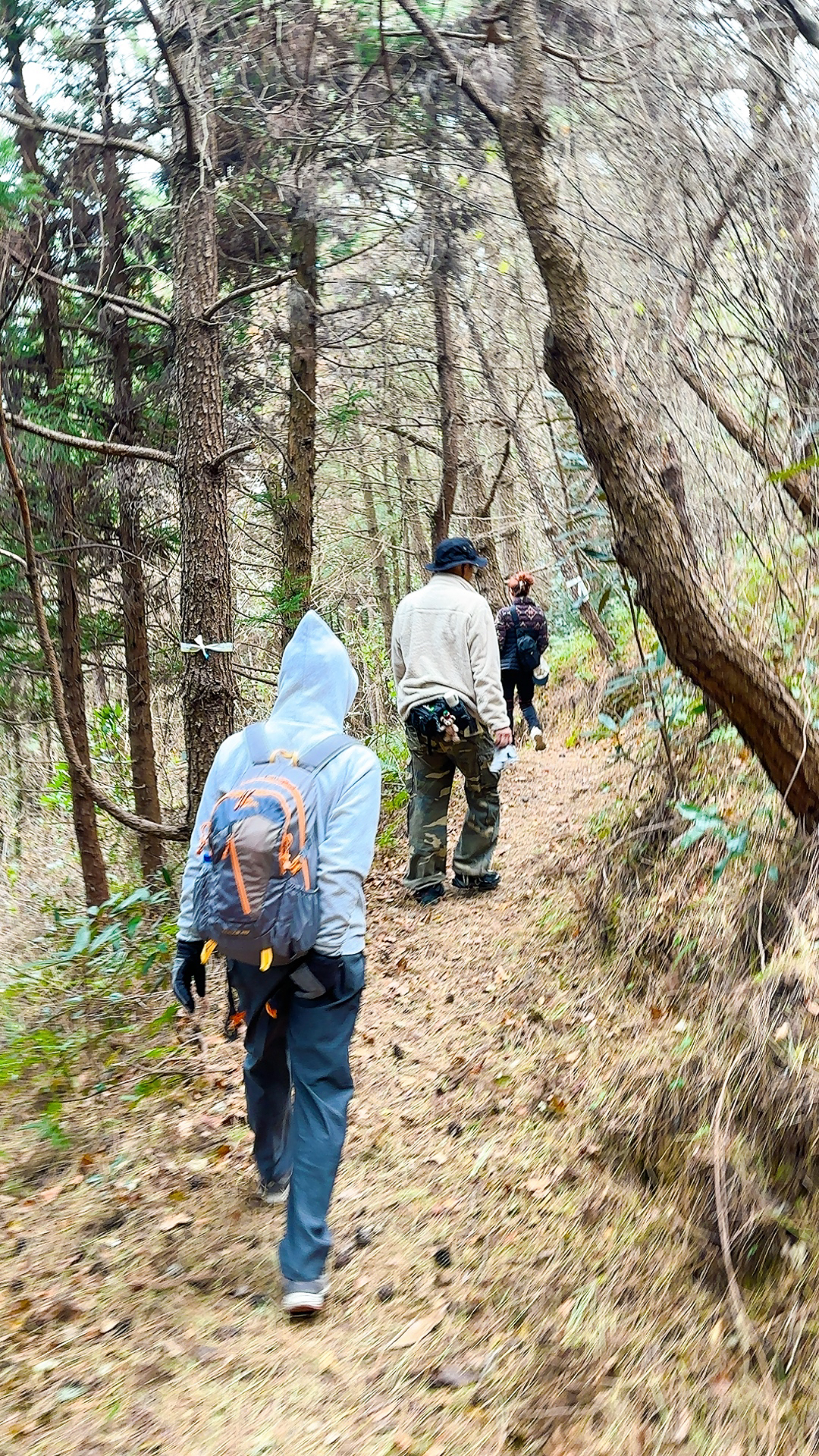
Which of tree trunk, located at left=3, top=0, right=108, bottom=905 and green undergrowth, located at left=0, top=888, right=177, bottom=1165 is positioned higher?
tree trunk, located at left=3, top=0, right=108, bottom=905

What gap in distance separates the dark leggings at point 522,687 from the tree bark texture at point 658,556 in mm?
6945

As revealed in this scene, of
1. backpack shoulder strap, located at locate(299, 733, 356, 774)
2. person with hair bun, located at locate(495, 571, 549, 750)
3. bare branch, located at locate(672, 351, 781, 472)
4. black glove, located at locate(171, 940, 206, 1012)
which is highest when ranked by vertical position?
bare branch, located at locate(672, 351, 781, 472)

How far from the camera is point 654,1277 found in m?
3.19

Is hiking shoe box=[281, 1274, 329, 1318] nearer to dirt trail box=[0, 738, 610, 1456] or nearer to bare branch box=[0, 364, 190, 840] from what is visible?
dirt trail box=[0, 738, 610, 1456]

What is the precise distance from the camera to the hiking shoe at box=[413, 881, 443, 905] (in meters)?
7.31

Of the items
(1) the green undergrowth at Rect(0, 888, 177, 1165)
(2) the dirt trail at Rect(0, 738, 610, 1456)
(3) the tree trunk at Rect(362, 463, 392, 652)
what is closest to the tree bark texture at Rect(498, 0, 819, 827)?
(2) the dirt trail at Rect(0, 738, 610, 1456)

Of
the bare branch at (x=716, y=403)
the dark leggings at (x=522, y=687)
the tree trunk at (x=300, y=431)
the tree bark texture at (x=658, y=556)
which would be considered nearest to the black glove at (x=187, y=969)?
the tree bark texture at (x=658, y=556)

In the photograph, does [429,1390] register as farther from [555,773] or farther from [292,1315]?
[555,773]

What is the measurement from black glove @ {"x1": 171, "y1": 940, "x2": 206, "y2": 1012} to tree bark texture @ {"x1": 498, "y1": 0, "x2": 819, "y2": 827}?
83.6 inches

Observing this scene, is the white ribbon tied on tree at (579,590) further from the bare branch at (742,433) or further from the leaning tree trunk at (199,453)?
the leaning tree trunk at (199,453)

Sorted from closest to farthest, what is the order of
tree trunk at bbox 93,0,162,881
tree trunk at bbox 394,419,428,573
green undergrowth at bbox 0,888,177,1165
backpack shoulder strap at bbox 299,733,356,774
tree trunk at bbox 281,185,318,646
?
backpack shoulder strap at bbox 299,733,356,774 → green undergrowth at bbox 0,888,177,1165 → tree trunk at bbox 93,0,162,881 → tree trunk at bbox 281,185,318,646 → tree trunk at bbox 394,419,428,573

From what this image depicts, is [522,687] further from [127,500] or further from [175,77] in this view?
[175,77]

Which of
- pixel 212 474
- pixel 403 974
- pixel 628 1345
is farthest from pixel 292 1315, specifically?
pixel 212 474

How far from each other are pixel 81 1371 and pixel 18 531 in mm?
6978
